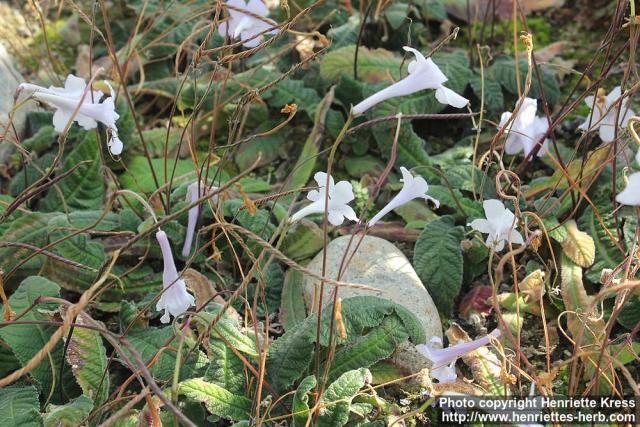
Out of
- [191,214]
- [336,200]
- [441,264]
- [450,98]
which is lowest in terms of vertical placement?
[441,264]

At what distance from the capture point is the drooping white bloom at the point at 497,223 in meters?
1.44

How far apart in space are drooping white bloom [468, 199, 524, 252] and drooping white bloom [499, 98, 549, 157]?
0.77 ft

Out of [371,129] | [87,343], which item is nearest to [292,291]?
[87,343]

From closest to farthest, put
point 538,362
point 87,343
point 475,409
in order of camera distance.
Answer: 1. point 475,409
2. point 87,343
3. point 538,362

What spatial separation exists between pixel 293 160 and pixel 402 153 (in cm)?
33

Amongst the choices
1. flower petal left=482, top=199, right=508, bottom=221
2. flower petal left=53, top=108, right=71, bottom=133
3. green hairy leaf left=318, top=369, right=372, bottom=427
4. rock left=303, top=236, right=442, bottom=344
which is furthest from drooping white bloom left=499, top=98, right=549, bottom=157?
flower petal left=53, top=108, right=71, bottom=133

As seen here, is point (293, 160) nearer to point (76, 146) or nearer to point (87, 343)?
point (76, 146)

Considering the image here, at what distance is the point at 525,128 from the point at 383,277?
462 millimetres

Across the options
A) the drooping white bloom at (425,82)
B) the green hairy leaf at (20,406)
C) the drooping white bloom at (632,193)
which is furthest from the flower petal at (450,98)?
the green hairy leaf at (20,406)

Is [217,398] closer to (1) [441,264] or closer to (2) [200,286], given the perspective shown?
(2) [200,286]

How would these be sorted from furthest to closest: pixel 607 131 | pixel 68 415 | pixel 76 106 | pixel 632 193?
pixel 607 131 → pixel 76 106 → pixel 68 415 → pixel 632 193

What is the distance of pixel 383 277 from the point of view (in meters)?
1.65

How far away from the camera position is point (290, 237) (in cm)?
178

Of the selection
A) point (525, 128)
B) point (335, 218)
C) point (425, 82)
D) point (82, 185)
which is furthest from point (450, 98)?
point (82, 185)
